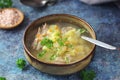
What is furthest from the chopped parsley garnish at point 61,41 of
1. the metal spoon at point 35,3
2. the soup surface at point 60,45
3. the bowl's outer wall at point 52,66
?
the metal spoon at point 35,3

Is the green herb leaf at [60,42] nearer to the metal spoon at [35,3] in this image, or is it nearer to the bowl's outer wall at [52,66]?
the bowl's outer wall at [52,66]

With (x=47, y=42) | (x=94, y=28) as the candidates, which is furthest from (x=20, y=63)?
(x=94, y=28)

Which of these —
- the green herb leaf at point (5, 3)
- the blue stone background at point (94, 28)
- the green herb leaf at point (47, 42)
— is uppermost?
the green herb leaf at point (47, 42)

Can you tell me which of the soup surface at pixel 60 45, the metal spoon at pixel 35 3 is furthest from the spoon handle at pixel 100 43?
the metal spoon at pixel 35 3

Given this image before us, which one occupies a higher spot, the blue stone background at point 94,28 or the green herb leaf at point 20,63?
the green herb leaf at point 20,63

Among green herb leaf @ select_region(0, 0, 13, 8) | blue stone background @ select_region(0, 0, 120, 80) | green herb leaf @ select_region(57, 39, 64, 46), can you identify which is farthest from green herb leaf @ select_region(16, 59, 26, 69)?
green herb leaf @ select_region(0, 0, 13, 8)

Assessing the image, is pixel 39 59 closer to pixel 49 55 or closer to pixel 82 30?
pixel 49 55

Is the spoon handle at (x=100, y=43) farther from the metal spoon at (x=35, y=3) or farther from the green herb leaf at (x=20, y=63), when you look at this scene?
the metal spoon at (x=35, y=3)

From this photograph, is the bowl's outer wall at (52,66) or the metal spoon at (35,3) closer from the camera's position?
the bowl's outer wall at (52,66)

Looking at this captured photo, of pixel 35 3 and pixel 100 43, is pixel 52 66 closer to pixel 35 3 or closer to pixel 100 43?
pixel 100 43

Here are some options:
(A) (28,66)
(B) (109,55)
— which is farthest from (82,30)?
(A) (28,66)
